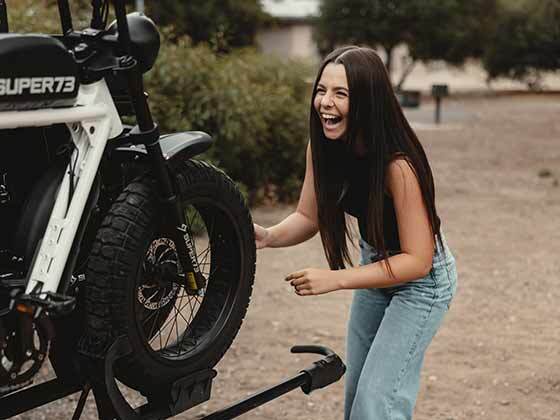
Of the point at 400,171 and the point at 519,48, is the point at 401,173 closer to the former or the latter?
the point at 400,171

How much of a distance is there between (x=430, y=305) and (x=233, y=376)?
83.6 inches

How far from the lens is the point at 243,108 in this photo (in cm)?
882

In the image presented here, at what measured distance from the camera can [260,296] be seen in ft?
22.2

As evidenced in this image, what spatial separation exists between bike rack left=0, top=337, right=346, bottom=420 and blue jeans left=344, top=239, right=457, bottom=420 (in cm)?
28

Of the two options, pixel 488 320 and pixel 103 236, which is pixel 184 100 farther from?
pixel 103 236

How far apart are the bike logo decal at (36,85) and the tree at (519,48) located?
2718 centimetres

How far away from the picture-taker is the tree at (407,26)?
107ft

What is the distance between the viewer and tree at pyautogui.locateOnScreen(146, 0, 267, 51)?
27.1 meters

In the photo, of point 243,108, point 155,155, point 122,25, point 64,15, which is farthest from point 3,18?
point 243,108

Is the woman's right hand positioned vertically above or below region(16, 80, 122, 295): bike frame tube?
below

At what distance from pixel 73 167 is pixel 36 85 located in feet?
0.97

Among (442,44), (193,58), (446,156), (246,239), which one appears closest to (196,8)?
(442,44)

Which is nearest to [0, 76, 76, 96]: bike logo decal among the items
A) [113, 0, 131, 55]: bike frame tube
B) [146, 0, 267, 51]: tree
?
[113, 0, 131, 55]: bike frame tube

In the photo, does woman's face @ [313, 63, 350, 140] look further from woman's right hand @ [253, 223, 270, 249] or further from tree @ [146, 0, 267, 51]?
tree @ [146, 0, 267, 51]
